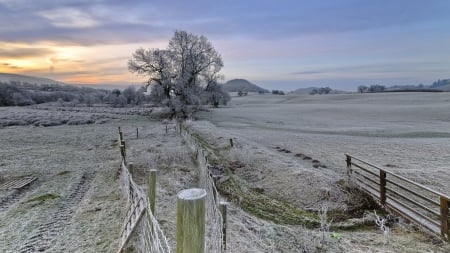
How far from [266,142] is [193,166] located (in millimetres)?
9464

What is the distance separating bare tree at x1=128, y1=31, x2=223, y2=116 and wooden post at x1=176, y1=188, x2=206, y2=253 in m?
39.9

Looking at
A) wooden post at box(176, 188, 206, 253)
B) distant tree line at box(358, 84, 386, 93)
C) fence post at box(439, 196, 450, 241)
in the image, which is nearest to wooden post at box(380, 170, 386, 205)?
fence post at box(439, 196, 450, 241)

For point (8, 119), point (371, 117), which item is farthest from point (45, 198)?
point (371, 117)

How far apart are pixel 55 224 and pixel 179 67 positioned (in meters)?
40.0

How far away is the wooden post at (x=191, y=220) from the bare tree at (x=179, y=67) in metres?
39.9

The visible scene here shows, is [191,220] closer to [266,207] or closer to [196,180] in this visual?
[266,207]

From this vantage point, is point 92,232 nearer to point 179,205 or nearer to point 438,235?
point 179,205

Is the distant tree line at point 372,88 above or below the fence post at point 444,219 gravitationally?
above

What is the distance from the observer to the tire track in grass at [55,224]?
6.09m

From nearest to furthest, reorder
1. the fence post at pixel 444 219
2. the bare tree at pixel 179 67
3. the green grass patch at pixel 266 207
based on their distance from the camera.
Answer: the fence post at pixel 444 219 → the green grass patch at pixel 266 207 → the bare tree at pixel 179 67

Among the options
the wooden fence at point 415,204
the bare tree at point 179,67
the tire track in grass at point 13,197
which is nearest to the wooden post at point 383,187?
the wooden fence at point 415,204

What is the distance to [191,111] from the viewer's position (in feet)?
147

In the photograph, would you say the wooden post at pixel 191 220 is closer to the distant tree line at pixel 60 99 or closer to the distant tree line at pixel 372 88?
the distant tree line at pixel 60 99

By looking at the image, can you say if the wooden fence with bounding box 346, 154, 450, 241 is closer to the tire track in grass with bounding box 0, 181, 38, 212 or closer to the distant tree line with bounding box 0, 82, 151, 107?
the tire track in grass with bounding box 0, 181, 38, 212
